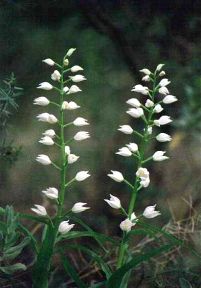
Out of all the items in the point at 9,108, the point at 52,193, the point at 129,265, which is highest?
the point at 9,108

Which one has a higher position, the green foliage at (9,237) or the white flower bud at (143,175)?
the white flower bud at (143,175)

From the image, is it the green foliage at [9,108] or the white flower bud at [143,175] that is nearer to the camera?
the white flower bud at [143,175]

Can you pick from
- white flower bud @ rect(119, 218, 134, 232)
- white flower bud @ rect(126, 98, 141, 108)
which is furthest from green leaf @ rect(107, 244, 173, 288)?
white flower bud @ rect(126, 98, 141, 108)

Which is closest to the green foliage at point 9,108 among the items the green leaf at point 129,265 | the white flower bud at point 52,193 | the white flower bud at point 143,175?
the white flower bud at point 52,193

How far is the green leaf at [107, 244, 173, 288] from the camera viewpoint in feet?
5.70

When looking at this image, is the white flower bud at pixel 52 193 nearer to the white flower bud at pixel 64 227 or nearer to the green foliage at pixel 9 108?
the white flower bud at pixel 64 227

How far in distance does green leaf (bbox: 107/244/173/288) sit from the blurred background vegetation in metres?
0.72

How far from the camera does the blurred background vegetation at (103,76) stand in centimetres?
247

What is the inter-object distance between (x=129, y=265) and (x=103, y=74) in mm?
938

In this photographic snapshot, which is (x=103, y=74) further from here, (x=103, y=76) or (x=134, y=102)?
(x=134, y=102)

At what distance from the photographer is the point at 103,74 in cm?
252

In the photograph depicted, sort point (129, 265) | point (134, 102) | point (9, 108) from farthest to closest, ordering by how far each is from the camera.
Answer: point (9, 108) → point (134, 102) → point (129, 265)

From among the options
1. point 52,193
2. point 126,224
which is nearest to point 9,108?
point 52,193

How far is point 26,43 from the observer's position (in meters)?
2.50
